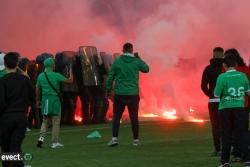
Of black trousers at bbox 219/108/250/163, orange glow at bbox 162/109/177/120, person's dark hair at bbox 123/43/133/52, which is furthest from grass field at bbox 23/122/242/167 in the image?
orange glow at bbox 162/109/177/120

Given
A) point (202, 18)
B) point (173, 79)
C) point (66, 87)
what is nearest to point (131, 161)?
point (66, 87)

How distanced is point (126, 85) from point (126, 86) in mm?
20

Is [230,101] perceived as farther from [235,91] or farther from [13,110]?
[13,110]

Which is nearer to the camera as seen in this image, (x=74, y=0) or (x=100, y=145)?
(x=100, y=145)

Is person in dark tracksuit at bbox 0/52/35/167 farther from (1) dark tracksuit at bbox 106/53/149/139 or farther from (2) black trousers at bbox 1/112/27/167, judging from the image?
(1) dark tracksuit at bbox 106/53/149/139

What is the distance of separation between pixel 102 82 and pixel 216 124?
11882 mm

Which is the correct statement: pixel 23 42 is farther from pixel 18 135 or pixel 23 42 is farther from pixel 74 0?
pixel 18 135

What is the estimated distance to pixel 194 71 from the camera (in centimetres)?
3347

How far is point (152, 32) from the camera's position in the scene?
30625 mm

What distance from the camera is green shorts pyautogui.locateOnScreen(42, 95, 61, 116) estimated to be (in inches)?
692

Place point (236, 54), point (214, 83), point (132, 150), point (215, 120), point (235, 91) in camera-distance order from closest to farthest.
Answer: point (235, 91)
point (236, 54)
point (215, 120)
point (214, 83)
point (132, 150)

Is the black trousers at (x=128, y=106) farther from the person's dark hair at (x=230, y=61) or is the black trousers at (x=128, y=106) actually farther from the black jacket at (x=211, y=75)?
the person's dark hair at (x=230, y=61)

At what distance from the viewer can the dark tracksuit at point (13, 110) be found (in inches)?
444

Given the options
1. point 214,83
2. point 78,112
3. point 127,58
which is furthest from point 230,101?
point 78,112
